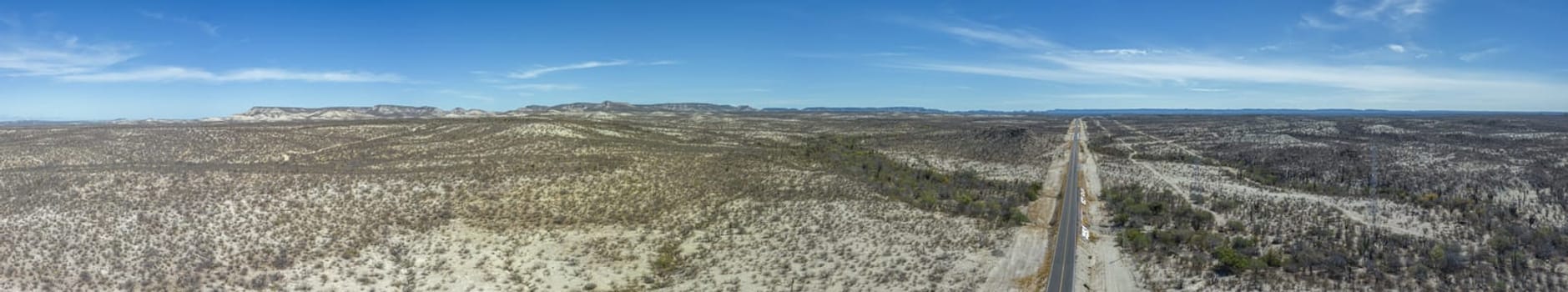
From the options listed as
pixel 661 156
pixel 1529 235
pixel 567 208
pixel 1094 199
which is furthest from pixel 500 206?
pixel 1529 235

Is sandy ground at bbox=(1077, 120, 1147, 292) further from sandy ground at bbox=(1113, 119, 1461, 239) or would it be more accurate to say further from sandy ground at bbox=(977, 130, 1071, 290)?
sandy ground at bbox=(1113, 119, 1461, 239)

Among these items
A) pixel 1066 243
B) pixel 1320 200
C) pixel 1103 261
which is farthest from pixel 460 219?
pixel 1320 200

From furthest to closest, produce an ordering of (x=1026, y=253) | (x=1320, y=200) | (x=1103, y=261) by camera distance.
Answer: (x=1320, y=200) < (x=1026, y=253) < (x=1103, y=261)

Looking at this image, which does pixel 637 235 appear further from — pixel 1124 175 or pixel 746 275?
pixel 1124 175

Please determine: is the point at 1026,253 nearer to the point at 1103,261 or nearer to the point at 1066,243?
the point at 1066,243

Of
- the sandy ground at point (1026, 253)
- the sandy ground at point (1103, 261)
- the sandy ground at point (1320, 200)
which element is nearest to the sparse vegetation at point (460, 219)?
the sandy ground at point (1026, 253)

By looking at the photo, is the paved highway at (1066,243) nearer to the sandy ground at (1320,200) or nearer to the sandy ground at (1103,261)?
the sandy ground at (1103,261)

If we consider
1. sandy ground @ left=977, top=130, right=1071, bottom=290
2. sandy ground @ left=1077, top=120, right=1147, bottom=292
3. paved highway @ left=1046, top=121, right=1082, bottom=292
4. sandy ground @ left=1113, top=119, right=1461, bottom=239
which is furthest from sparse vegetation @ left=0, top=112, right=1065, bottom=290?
sandy ground @ left=1113, top=119, right=1461, bottom=239
